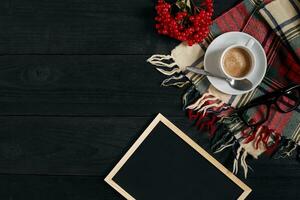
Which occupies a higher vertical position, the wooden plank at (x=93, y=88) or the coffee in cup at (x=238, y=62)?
the coffee in cup at (x=238, y=62)

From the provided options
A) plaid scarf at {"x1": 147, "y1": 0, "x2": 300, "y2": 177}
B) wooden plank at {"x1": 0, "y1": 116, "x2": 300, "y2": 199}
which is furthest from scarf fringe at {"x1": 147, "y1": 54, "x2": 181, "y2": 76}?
wooden plank at {"x1": 0, "y1": 116, "x2": 300, "y2": 199}

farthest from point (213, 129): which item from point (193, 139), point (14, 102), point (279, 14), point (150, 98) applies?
point (14, 102)

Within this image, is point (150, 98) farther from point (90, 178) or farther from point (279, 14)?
point (279, 14)

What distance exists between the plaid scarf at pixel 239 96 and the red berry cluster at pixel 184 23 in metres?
0.04

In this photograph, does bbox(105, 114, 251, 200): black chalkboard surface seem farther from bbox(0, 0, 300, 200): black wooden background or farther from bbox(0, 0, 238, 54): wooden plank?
bbox(0, 0, 238, 54): wooden plank

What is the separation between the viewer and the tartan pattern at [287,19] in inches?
36.4

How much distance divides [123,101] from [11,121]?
0.83 feet

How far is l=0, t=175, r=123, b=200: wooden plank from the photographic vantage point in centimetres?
98

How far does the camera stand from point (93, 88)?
97 cm

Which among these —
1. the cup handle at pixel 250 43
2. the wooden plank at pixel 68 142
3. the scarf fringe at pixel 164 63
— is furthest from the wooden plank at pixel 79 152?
the cup handle at pixel 250 43

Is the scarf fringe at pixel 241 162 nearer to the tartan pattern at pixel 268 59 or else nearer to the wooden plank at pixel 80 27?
the tartan pattern at pixel 268 59

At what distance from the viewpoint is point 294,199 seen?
0.97 m

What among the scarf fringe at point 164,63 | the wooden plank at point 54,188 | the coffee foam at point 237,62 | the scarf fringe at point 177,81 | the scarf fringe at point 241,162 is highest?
the coffee foam at point 237,62

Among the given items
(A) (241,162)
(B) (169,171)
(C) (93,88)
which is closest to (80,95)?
(C) (93,88)
